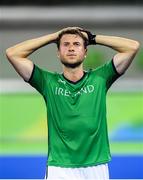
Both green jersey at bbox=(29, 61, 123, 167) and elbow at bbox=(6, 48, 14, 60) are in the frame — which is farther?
elbow at bbox=(6, 48, 14, 60)

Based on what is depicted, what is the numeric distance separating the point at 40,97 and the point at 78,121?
21.4 ft

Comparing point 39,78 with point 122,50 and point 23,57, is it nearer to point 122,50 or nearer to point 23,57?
point 23,57

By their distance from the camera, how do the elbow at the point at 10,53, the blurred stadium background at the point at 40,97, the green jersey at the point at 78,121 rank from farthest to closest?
1. the blurred stadium background at the point at 40,97
2. the elbow at the point at 10,53
3. the green jersey at the point at 78,121

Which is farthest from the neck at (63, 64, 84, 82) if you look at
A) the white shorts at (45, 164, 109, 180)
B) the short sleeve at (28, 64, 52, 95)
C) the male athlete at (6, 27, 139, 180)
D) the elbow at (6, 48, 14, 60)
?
the white shorts at (45, 164, 109, 180)

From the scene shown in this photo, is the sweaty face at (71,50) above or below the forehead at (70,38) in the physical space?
below

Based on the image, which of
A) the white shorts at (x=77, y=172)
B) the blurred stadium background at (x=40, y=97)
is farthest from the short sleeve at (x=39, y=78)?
the blurred stadium background at (x=40, y=97)

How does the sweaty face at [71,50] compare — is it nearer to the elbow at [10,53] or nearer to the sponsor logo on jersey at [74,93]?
the sponsor logo on jersey at [74,93]

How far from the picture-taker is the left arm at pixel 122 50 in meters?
2.93

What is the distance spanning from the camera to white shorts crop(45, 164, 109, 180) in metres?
2.92

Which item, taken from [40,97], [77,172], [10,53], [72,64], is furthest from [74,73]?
[40,97]

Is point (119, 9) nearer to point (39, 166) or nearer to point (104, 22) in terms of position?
point (104, 22)

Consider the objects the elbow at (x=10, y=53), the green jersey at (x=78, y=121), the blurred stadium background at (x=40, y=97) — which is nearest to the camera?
the green jersey at (x=78, y=121)

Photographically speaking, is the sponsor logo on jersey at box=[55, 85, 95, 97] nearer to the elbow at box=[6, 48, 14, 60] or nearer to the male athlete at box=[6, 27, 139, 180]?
the male athlete at box=[6, 27, 139, 180]

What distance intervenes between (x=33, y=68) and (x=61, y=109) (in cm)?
27
